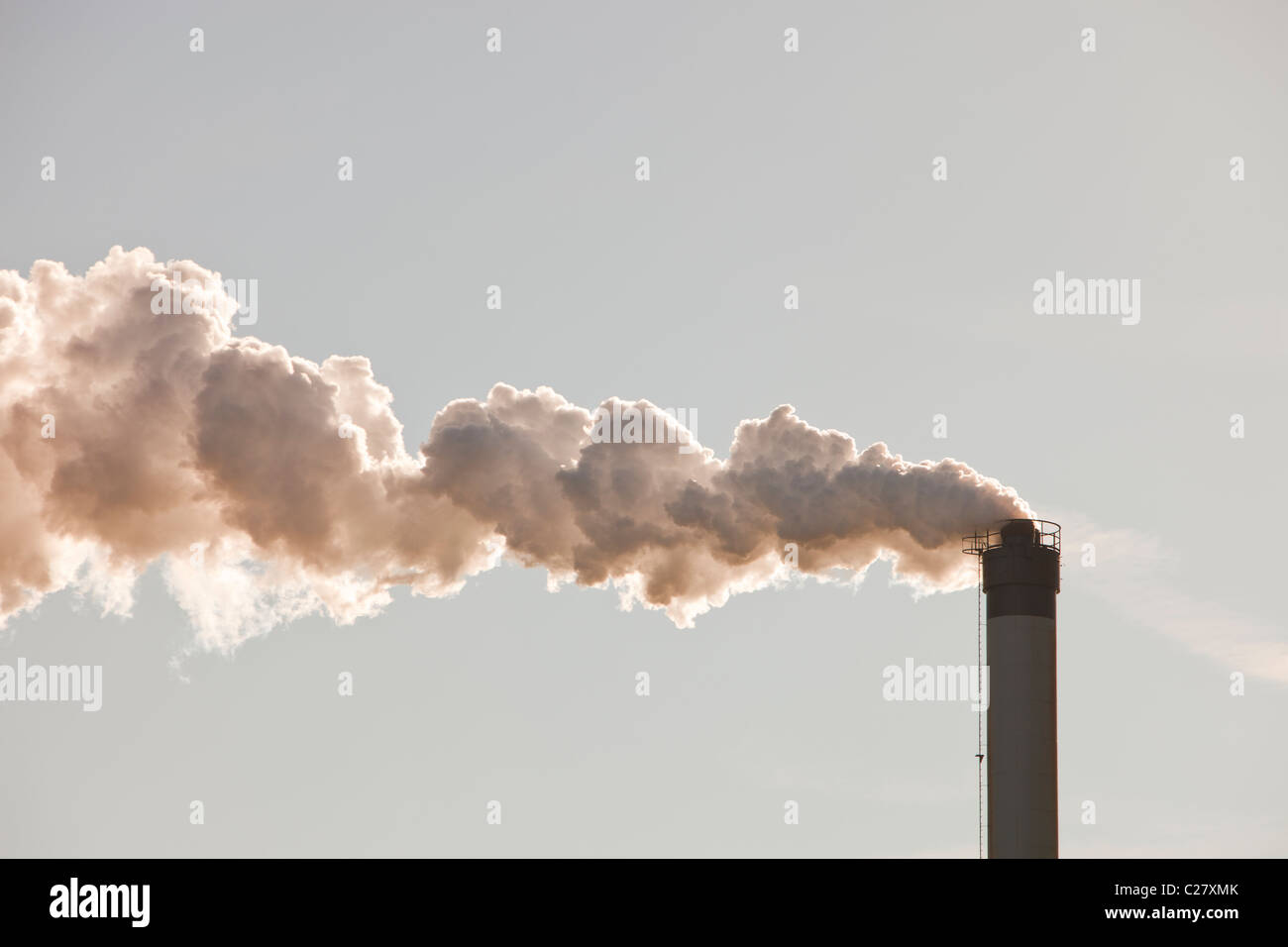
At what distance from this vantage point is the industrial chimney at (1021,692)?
73.2 metres

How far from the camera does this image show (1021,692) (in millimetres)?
74062

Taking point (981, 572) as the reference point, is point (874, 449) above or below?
above

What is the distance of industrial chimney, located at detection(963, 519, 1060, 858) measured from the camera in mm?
73188
